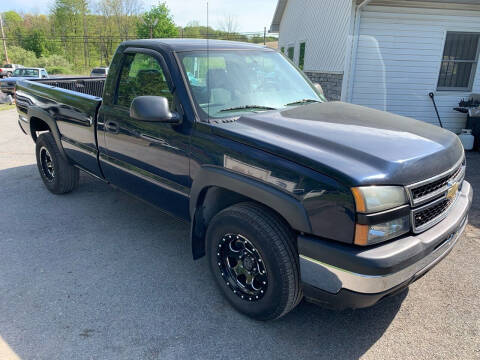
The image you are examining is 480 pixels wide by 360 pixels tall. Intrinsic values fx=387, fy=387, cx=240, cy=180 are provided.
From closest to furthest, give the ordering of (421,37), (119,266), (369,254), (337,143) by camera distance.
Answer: (369,254) → (337,143) → (119,266) → (421,37)

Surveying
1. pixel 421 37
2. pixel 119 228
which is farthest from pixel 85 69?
pixel 119 228

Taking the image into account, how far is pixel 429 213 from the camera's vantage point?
2.45 meters

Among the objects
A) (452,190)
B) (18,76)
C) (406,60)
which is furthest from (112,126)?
(18,76)

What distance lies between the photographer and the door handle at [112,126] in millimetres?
3656

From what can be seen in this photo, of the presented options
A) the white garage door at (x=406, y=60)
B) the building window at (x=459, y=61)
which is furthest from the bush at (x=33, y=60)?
the building window at (x=459, y=61)

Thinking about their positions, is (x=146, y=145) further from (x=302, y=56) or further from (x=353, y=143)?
(x=302, y=56)

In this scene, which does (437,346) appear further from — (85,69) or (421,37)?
(85,69)

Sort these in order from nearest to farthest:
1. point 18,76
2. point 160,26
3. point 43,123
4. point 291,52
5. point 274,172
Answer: point 274,172 < point 43,123 < point 291,52 < point 18,76 < point 160,26

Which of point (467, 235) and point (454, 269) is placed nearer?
point (454, 269)

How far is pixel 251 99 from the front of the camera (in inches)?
125

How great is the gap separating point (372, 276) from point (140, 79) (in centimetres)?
260

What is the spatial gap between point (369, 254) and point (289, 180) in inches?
23.7

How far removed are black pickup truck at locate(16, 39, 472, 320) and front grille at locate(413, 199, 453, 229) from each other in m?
0.01

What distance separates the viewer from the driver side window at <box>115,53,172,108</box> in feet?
10.8
